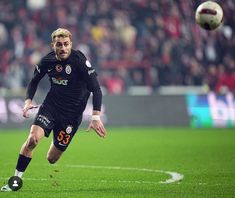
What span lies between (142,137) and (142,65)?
5365 millimetres

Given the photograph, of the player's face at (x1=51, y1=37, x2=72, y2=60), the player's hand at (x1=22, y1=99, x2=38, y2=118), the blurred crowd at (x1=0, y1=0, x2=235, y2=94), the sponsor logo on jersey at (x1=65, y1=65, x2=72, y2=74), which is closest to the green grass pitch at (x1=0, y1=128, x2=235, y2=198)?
the player's hand at (x1=22, y1=99, x2=38, y2=118)

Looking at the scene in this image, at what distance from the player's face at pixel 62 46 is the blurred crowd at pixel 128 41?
1470 centimetres

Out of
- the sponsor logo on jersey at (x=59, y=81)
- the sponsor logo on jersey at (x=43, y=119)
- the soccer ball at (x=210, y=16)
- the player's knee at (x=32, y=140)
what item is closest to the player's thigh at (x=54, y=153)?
the sponsor logo on jersey at (x=43, y=119)

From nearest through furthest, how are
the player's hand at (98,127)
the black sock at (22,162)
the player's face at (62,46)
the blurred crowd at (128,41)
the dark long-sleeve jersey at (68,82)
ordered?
the player's hand at (98,127) < the black sock at (22,162) < the player's face at (62,46) < the dark long-sleeve jersey at (68,82) < the blurred crowd at (128,41)

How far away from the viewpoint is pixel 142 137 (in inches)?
827

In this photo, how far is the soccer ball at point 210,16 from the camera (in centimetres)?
1198

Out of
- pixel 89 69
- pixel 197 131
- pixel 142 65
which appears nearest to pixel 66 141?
pixel 89 69

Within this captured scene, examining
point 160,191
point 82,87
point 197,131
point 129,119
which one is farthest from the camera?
point 129,119

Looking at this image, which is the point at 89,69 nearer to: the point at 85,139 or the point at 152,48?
the point at 85,139

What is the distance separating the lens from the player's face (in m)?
10.1

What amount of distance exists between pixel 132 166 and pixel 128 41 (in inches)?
527

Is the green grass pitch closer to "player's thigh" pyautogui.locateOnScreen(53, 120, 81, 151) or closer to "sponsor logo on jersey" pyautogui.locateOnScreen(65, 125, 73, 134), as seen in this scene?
"player's thigh" pyautogui.locateOnScreen(53, 120, 81, 151)

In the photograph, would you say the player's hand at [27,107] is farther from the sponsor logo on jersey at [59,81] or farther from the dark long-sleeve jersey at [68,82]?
the sponsor logo on jersey at [59,81]

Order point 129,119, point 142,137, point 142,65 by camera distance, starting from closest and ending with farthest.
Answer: point 142,137
point 129,119
point 142,65
